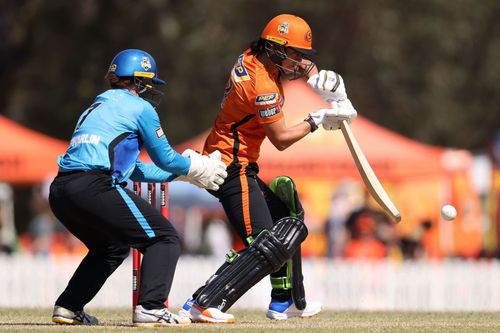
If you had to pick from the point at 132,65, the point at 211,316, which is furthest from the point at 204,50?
the point at 211,316

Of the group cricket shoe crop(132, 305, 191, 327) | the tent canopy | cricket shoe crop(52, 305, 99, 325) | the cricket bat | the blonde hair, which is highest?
the blonde hair

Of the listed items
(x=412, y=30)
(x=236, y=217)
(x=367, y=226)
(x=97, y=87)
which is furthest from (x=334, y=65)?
(x=236, y=217)

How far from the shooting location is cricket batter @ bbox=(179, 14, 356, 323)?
8469mm

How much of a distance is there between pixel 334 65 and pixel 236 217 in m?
19.2

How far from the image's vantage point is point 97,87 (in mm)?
27188

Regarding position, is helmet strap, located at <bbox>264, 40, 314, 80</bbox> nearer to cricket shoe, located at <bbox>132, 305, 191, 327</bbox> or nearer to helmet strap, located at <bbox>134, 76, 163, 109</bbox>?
helmet strap, located at <bbox>134, 76, 163, 109</bbox>

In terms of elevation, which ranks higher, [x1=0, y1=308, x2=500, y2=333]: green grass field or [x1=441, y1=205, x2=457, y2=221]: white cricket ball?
[x1=441, y1=205, x2=457, y2=221]: white cricket ball

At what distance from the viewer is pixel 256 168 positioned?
354 inches

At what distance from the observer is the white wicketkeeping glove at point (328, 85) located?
8.88 metres

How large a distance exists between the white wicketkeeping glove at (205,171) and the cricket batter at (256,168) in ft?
1.36

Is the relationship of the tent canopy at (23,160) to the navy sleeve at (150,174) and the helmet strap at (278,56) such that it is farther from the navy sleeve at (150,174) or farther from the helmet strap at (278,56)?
the navy sleeve at (150,174)

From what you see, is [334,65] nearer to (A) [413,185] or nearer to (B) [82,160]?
(A) [413,185]

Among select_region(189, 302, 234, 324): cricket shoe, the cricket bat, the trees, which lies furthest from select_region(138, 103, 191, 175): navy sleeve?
the trees

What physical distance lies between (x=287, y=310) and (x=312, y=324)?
0.76m
